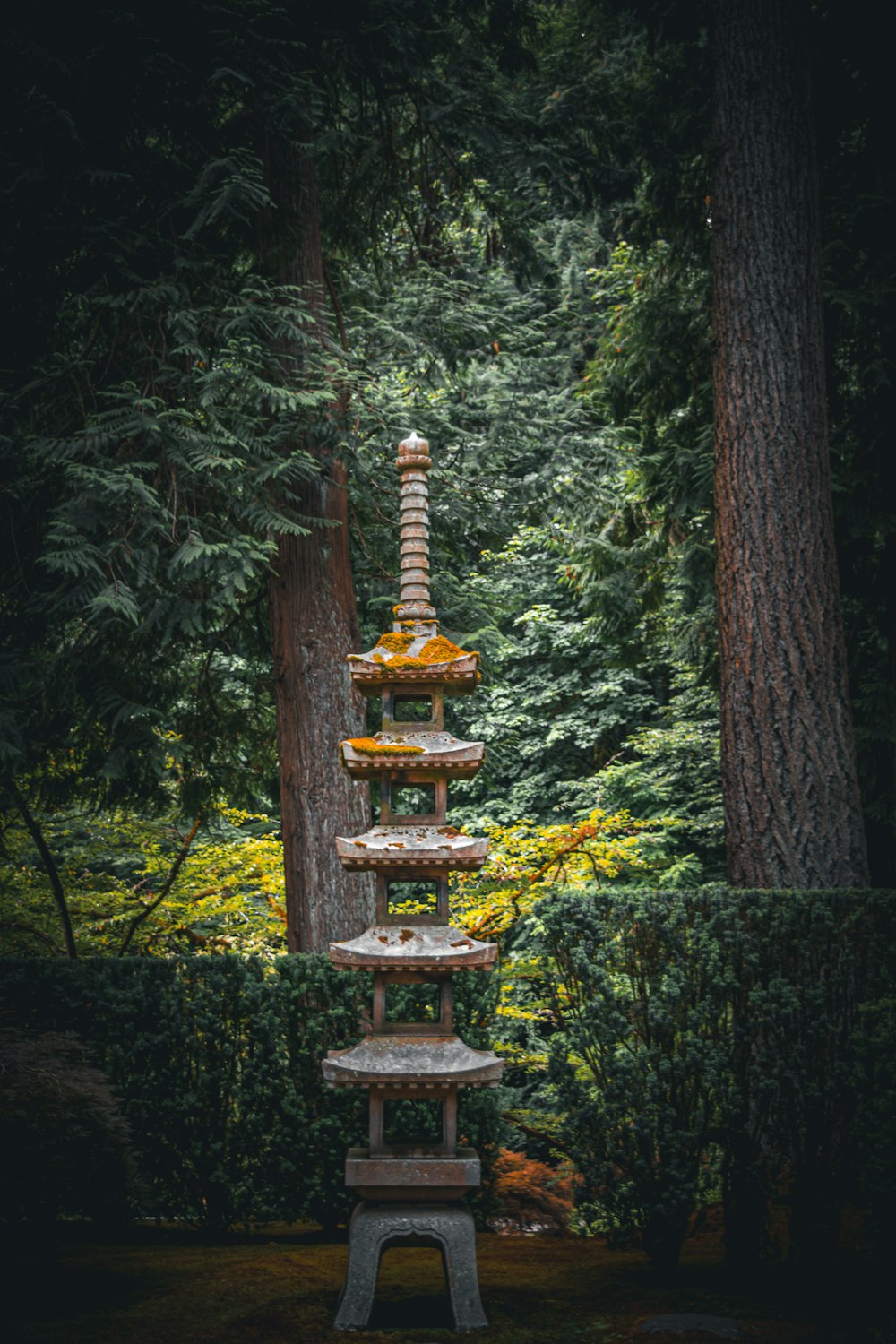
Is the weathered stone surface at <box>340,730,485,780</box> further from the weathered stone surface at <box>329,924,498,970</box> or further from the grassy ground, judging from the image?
the grassy ground

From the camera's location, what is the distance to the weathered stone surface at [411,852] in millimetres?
4457

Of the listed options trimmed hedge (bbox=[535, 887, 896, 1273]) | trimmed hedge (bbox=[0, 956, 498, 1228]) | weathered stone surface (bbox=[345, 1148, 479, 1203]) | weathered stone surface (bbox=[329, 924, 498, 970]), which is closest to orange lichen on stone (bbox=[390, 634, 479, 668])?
weathered stone surface (bbox=[329, 924, 498, 970])

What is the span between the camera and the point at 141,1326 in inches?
164

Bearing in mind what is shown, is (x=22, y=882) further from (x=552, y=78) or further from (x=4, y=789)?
(x=552, y=78)

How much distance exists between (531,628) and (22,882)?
9951 mm

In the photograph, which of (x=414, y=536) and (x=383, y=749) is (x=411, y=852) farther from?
(x=414, y=536)

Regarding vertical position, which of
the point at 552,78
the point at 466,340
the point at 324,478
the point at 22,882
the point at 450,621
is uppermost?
the point at 552,78

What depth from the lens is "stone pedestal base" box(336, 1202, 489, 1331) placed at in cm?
414

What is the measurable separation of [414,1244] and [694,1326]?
1175 millimetres

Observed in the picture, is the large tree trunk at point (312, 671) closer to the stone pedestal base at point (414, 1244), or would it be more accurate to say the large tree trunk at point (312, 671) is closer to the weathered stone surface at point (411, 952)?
the weathered stone surface at point (411, 952)

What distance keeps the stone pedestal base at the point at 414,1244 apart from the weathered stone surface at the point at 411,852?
143 cm

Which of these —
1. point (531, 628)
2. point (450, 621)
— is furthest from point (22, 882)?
point (531, 628)

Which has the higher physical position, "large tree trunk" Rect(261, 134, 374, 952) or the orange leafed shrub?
"large tree trunk" Rect(261, 134, 374, 952)

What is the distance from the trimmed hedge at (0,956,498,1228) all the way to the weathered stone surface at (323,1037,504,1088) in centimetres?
111
